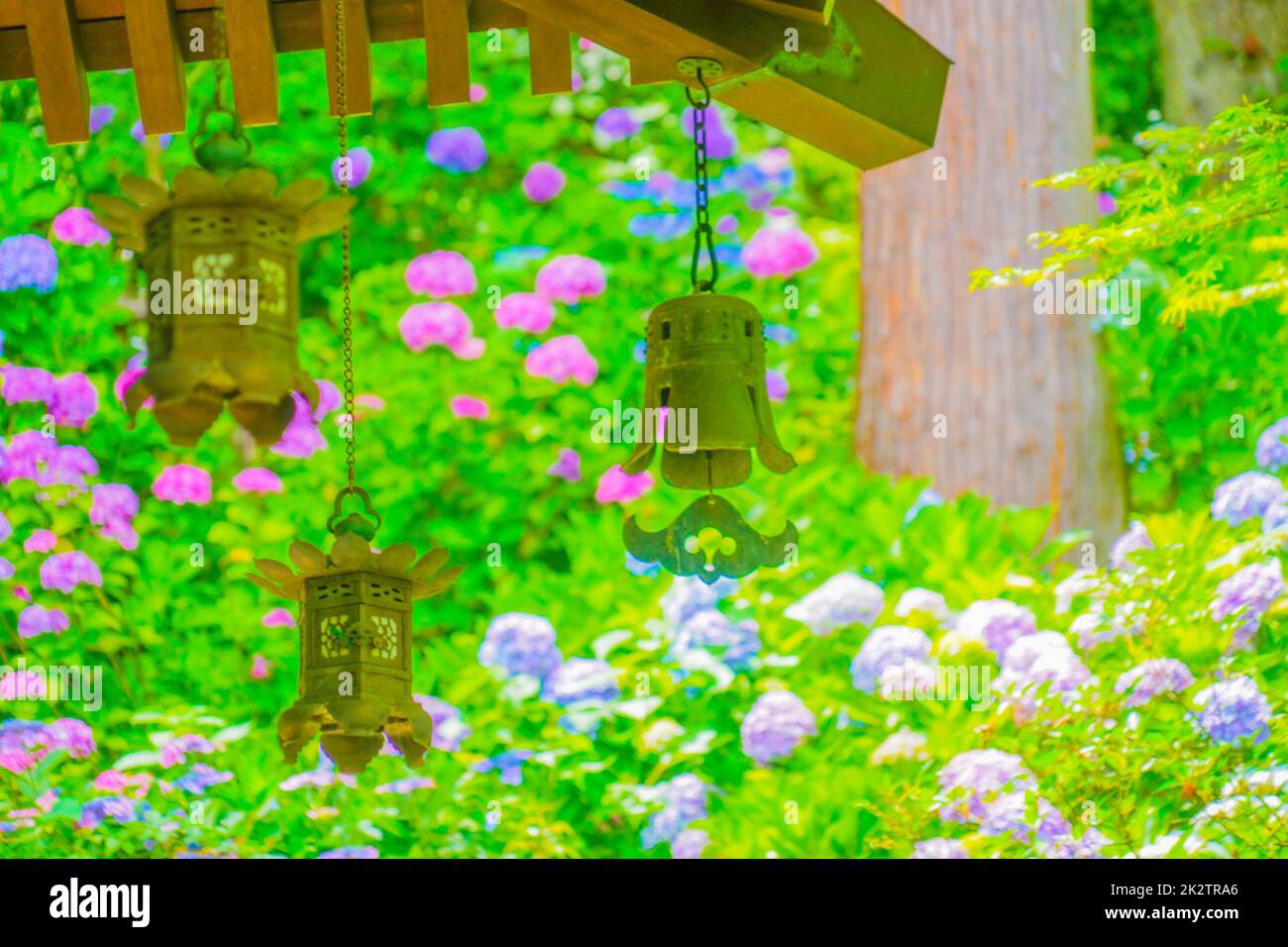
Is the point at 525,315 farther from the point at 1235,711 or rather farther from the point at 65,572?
the point at 1235,711

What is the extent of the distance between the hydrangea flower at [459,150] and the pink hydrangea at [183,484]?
1438mm

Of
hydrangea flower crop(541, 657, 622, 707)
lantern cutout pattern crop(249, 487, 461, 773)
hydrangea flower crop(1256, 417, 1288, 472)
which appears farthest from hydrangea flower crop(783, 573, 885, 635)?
lantern cutout pattern crop(249, 487, 461, 773)

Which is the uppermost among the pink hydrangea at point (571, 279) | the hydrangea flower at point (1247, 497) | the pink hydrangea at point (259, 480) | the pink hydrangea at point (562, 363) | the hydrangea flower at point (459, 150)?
the hydrangea flower at point (459, 150)

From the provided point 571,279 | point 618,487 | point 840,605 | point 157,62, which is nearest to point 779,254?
point 571,279

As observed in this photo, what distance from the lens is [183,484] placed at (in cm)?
532

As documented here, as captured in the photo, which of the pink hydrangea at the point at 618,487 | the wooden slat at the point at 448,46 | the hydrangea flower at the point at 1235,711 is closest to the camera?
the wooden slat at the point at 448,46

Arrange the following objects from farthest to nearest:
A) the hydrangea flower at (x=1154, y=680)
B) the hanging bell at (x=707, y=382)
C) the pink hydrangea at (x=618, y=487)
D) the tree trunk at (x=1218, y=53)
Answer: the tree trunk at (x=1218, y=53), the pink hydrangea at (x=618, y=487), the hydrangea flower at (x=1154, y=680), the hanging bell at (x=707, y=382)

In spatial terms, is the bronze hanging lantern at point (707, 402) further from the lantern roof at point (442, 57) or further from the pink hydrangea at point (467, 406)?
the pink hydrangea at point (467, 406)

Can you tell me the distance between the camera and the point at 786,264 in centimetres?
580

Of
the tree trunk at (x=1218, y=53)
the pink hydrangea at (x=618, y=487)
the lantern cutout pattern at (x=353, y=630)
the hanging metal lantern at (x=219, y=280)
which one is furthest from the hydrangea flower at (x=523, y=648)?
the tree trunk at (x=1218, y=53)

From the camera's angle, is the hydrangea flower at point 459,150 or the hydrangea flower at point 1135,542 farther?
the hydrangea flower at point 459,150

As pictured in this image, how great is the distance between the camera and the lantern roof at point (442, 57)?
10.3ft

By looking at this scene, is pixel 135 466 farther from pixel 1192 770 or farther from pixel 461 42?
pixel 1192 770

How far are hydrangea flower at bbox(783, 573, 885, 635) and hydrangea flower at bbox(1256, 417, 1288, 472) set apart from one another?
1.08 m
